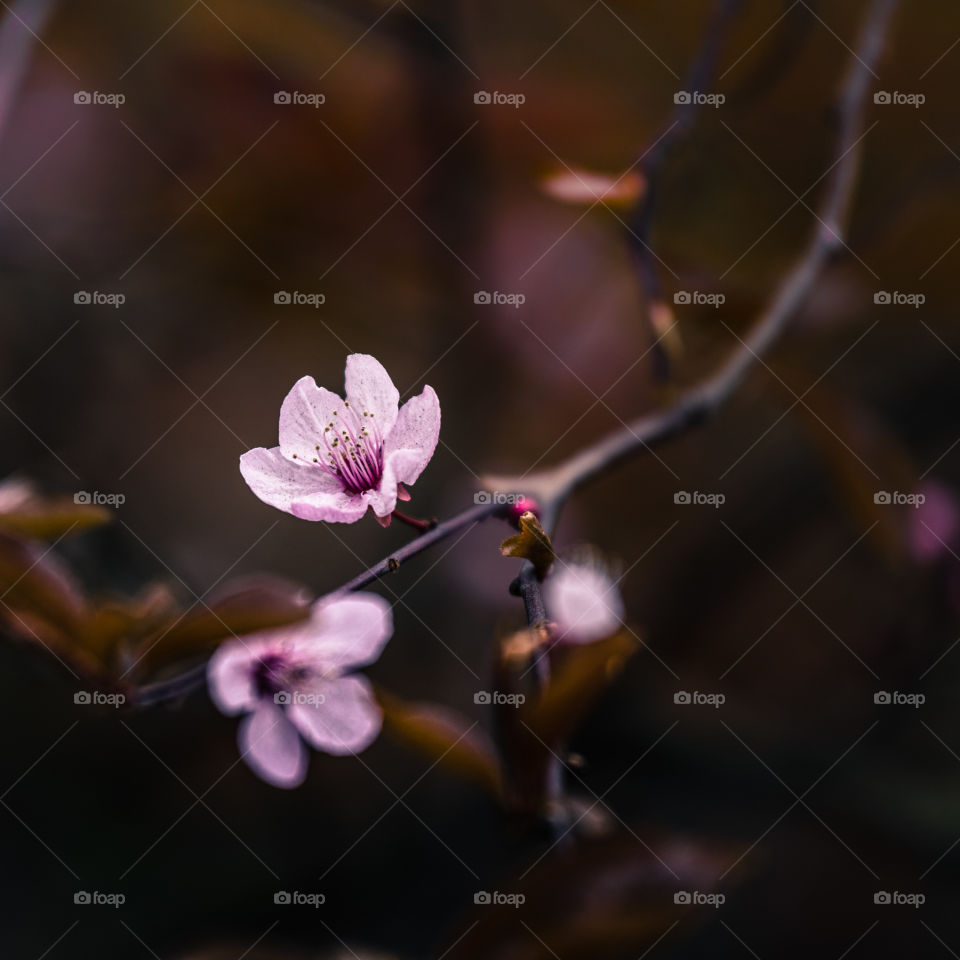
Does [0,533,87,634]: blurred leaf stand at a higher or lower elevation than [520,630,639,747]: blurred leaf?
lower

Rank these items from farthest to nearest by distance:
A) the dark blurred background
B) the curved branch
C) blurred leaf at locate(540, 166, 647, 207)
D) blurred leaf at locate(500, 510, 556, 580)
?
the dark blurred background, blurred leaf at locate(540, 166, 647, 207), the curved branch, blurred leaf at locate(500, 510, 556, 580)

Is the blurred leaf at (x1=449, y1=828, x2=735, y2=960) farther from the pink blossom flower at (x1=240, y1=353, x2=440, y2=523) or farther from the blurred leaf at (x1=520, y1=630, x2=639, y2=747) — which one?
the pink blossom flower at (x1=240, y1=353, x2=440, y2=523)

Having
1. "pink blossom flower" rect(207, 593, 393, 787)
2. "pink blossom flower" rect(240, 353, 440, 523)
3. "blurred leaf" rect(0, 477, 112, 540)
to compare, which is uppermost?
"pink blossom flower" rect(240, 353, 440, 523)

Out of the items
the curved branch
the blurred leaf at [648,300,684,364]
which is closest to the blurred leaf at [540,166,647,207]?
the blurred leaf at [648,300,684,364]

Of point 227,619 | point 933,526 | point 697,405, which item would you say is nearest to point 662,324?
point 697,405

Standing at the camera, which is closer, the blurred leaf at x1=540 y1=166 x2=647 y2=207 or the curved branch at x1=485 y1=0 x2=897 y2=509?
the curved branch at x1=485 y1=0 x2=897 y2=509

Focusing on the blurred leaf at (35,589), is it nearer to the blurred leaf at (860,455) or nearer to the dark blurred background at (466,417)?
the dark blurred background at (466,417)

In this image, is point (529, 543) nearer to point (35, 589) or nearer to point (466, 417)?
point (35, 589)

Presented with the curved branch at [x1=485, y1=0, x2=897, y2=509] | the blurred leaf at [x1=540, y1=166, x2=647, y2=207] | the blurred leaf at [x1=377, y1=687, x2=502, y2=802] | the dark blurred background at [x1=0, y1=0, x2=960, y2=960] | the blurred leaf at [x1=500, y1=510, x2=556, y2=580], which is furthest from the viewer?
the dark blurred background at [x1=0, y1=0, x2=960, y2=960]

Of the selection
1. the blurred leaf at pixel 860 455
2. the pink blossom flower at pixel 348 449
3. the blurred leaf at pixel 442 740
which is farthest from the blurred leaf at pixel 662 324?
the blurred leaf at pixel 442 740
